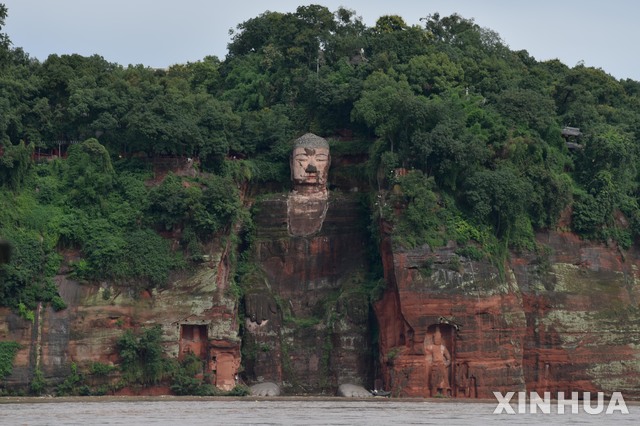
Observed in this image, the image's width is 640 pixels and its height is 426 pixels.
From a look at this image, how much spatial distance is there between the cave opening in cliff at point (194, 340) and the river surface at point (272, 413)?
3125mm

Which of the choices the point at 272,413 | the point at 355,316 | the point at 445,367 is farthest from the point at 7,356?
the point at 445,367

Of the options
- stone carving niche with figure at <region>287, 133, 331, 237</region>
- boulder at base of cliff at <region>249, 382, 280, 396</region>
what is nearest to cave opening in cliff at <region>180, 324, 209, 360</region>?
boulder at base of cliff at <region>249, 382, 280, 396</region>

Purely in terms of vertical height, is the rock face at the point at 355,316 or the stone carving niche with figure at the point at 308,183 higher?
the stone carving niche with figure at the point at 308,183

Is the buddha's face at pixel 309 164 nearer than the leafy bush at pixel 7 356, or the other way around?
the leafy bush at pixel 7 356

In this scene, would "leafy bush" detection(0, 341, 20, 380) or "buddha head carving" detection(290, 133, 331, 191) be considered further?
"buddha head carving" detection(290, 133, 331, 191)

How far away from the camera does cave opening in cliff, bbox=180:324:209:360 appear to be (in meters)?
71.2

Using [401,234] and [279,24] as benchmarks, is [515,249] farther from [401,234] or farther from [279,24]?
[279,24]

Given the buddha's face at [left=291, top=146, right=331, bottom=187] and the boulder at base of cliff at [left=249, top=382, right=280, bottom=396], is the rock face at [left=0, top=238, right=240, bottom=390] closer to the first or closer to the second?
the boulder at base of cliff at [left=249, top=382, right=280, bottom=396]

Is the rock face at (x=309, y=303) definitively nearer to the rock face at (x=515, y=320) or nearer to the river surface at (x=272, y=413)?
the rock face at (x=515, y=320)

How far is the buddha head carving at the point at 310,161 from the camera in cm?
7631

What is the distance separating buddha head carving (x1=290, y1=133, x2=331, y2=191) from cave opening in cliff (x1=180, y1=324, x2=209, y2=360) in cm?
861

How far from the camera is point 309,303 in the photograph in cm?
7562

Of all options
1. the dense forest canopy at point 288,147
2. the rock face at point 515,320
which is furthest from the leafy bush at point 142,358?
the rock face at point 515,320

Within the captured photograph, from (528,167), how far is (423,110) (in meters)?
5.39
